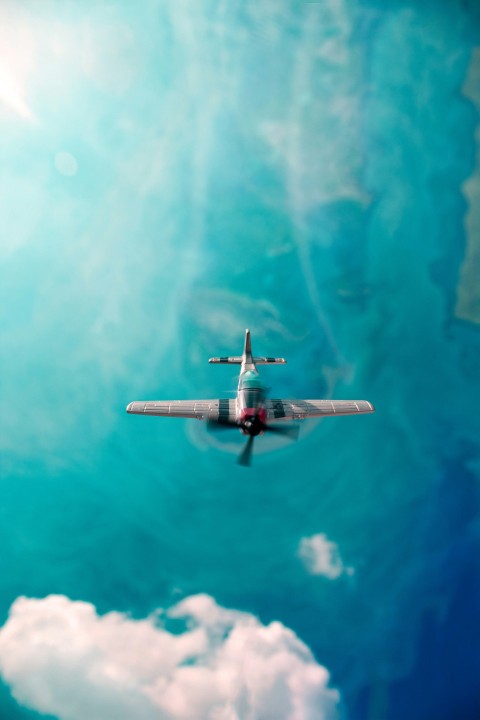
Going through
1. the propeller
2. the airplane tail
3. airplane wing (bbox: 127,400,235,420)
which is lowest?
the propeller

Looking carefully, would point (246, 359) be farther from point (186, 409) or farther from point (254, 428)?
point (254, 428)

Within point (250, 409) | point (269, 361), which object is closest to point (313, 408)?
point (250, 409)

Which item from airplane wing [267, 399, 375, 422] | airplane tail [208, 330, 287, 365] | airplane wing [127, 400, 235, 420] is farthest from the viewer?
airplane tail [208, 330, 287, 365]

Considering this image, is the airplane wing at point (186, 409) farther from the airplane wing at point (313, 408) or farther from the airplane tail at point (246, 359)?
the airplane tail at point (246, 359)

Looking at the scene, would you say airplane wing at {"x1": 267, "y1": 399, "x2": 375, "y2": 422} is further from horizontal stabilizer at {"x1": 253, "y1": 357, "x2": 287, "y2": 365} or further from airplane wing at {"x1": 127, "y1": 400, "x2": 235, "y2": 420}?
horizontal stabilizer at {"x1": 253, "y1": 357, "x2": 287, "y2": 365}

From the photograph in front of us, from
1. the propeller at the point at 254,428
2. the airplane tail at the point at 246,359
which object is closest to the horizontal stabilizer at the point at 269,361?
the airplane tail at the point at 246,359

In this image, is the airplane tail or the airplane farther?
the airplane tail

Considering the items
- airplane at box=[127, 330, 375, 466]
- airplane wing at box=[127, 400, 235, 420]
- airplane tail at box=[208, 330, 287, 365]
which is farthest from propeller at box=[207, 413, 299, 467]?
airplane tail at box=[208, 330, 287, 365]

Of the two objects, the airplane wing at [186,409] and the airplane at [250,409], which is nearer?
the airplane at [250,409]
